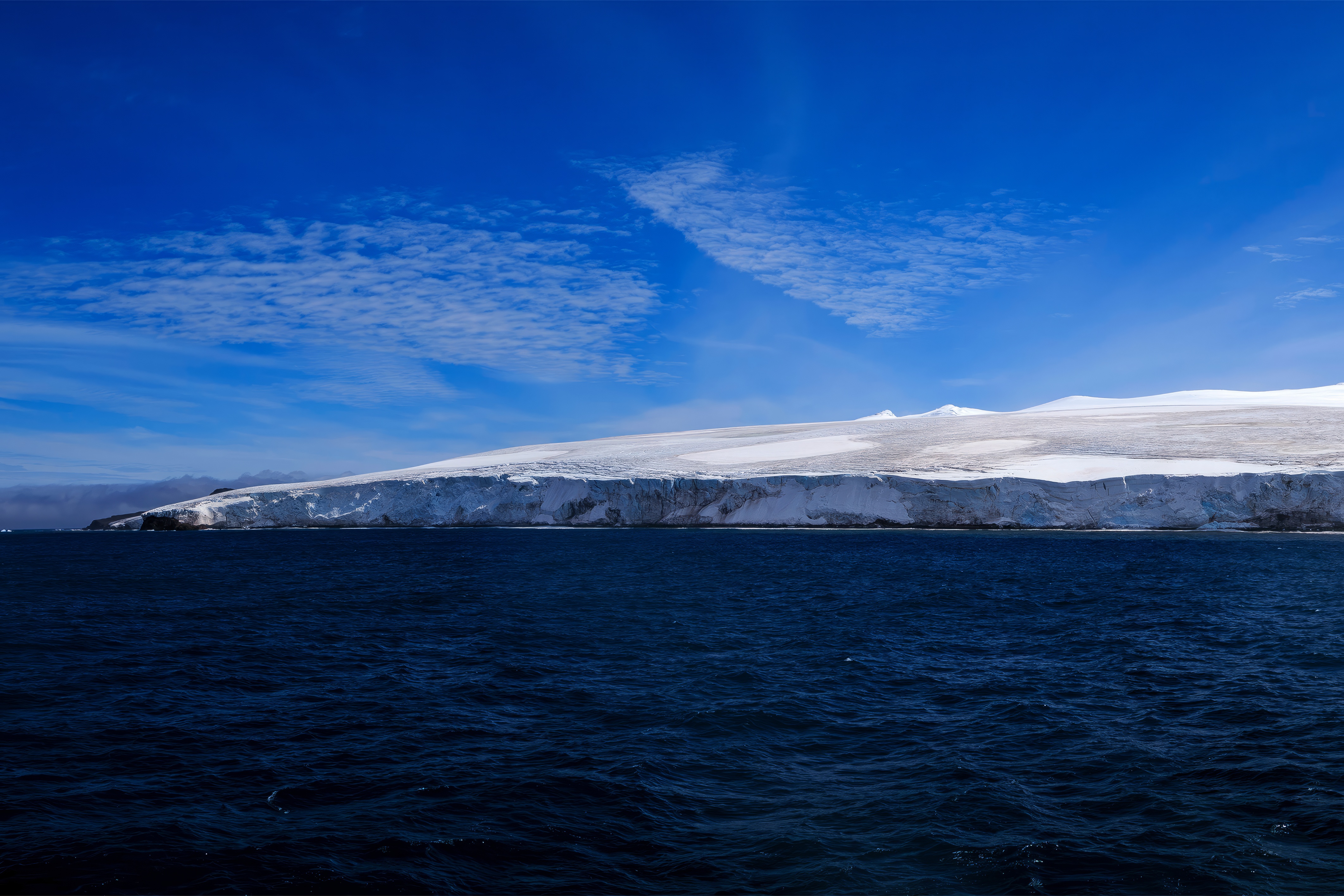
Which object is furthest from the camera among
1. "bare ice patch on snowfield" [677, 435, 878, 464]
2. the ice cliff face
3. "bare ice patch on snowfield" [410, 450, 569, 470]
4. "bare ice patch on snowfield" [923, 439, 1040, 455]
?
"bare ice patch on snowfield" [410, 450, 569, 470]

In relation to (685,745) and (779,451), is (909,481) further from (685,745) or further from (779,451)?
(685,745)

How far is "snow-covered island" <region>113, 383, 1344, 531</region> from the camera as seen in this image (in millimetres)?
40906

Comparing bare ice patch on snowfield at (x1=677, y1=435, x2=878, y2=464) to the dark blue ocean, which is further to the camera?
bare ice patch on snowfield at (x1=677, y1=435, x2=878, y2=464)

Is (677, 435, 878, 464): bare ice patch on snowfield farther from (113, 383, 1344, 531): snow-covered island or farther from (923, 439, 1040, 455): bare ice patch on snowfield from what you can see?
(923, 439, 1040, 455): bare ice patch on snowfield

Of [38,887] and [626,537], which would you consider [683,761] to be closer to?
[38,887]

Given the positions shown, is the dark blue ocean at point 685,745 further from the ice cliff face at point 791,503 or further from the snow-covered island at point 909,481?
the snow-covered island at point 909,481

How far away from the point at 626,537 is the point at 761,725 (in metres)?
34.9

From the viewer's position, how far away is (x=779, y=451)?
5966cm

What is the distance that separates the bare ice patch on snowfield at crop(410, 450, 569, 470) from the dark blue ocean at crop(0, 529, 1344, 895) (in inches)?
1668

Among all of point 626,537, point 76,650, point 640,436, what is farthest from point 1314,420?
point 76,650

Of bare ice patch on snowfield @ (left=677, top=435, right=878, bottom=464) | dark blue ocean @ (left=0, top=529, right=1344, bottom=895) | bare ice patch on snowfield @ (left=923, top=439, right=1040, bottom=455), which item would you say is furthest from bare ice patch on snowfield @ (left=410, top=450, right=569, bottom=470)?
dark blue ocean @ (left=0, top=529, right=1344, bottom=895)

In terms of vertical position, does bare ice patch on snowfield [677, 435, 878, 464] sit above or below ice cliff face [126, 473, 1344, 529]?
above

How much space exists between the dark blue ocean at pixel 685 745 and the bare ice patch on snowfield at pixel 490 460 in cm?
4237

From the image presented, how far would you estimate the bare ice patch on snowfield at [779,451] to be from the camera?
56.6 m
